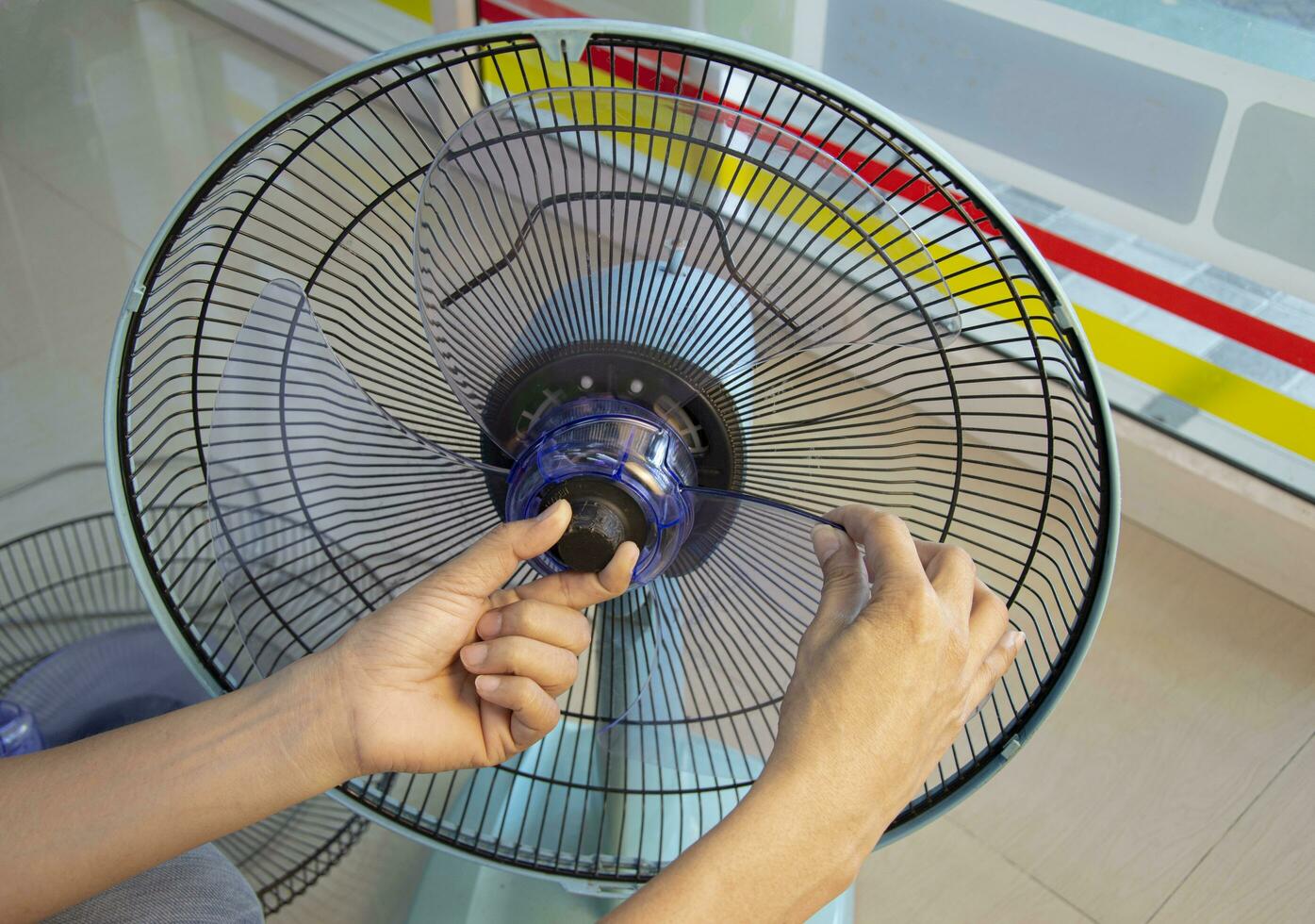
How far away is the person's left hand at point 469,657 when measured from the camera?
2.11 ft

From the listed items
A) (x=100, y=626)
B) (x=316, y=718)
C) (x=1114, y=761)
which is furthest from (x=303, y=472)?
(x=1114, y=761)

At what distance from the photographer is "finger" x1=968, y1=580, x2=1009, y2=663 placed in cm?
62

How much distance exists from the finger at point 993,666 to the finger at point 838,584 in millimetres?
77

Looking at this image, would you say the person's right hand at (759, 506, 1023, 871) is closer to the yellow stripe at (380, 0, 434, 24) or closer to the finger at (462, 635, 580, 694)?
the finger at (462, 635, 580, 694)

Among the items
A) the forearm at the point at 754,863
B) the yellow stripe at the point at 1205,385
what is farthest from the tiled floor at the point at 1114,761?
the forearm at the point at 754,863

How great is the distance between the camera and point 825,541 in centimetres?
65

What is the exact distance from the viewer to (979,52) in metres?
1.49

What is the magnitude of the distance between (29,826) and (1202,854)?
110 centimetres

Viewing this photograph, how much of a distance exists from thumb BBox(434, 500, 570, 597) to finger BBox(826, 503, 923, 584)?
0.51 ft

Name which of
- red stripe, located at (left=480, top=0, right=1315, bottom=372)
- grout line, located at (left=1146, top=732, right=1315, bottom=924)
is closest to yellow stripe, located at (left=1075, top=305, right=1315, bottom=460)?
red stripe, located at (left=480, top=0, right=1315, bottom=372)

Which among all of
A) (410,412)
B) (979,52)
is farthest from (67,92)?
(410,412)

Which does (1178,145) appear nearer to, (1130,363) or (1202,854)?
(1130,363)

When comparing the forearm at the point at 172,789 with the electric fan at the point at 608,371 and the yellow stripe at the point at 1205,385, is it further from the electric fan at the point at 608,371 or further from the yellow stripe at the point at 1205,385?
the yellow stripe at the point at 1205,385

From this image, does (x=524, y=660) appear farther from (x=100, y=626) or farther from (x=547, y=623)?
(x=100, y=626)
